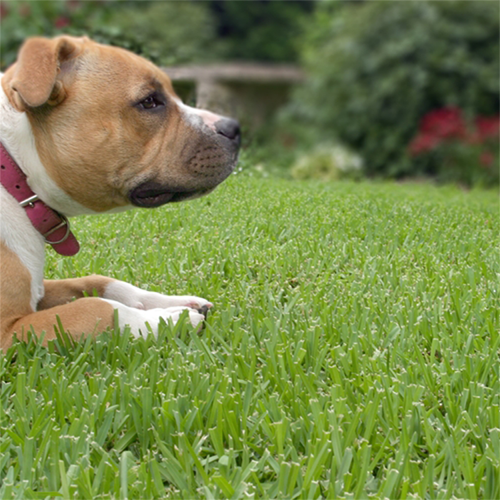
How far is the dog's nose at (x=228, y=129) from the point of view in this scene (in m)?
3.29

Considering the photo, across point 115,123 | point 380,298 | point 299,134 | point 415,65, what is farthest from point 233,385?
point 299,134

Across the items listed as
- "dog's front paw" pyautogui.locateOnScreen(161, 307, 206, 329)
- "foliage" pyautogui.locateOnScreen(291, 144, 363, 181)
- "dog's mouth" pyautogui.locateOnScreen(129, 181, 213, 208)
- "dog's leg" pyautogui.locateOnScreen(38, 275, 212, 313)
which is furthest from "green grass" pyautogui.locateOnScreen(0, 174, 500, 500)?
"foliage" pyautogui.locateOnScreen(291, 144, 363, 181)

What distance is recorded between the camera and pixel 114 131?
3.02 metres

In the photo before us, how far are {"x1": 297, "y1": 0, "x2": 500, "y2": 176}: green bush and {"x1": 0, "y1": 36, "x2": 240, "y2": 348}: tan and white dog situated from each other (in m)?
12.0

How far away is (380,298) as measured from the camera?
129 inches

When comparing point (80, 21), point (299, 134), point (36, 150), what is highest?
point (80, 21)

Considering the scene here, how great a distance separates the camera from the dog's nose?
3.29 meters

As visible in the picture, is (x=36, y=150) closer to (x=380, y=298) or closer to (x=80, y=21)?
(x=380, y=298)

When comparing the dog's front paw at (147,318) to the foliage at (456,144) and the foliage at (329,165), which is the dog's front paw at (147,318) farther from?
the foliage at (456,144)

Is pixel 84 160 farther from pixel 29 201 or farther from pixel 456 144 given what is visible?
pixel 456 144

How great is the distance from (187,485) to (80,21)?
30.4ft

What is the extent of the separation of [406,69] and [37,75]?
42.6 feet

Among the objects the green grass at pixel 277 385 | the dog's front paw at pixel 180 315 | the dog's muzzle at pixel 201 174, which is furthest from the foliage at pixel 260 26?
the dog's front paw at pixel 180 315

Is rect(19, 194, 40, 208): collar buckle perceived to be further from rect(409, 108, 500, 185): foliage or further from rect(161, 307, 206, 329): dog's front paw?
rect(409, 108, 500, 185): foliage
